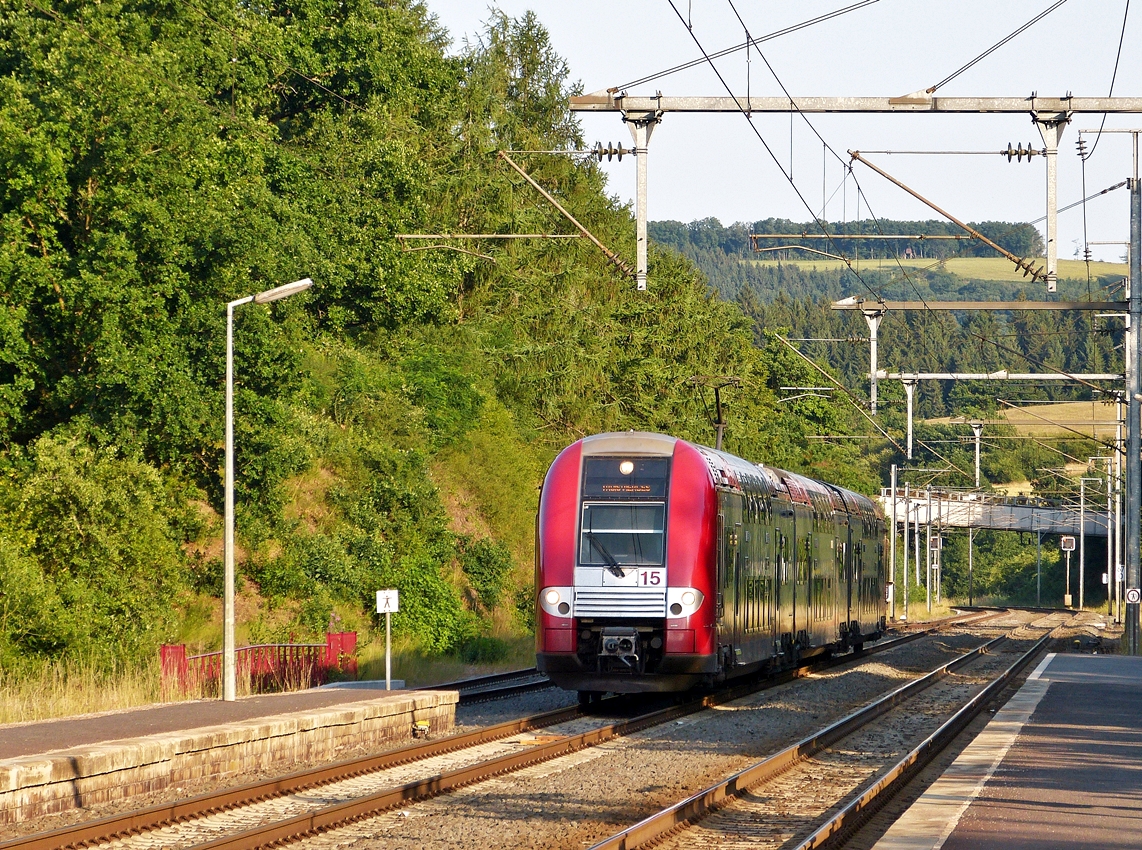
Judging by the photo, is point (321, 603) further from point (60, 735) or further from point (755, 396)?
point (755, 396)

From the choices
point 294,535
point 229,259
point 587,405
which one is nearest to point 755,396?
point 587,405

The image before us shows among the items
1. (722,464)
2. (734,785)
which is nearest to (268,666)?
(722,464)

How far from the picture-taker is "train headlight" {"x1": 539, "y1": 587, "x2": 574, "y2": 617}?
20391mm

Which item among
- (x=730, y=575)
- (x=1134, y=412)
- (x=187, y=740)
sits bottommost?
(x=187, y=740)

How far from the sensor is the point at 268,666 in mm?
27141

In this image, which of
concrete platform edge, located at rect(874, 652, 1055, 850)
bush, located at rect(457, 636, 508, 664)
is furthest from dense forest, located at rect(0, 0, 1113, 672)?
concrete platform edge, located at rect(874, 652, 1055, 850)

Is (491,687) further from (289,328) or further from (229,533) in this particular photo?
(289,328)

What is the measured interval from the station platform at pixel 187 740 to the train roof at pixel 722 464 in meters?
4.20

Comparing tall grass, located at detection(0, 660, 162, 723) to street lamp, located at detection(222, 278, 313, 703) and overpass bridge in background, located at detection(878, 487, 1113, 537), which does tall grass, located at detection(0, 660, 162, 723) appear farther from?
overpass bridge in background, located at detection(878, 487, 1113, 537)

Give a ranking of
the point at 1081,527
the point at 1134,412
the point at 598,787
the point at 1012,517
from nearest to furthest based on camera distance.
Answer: the point at 598,787 < the point at 1134,412 < the point at 1081,527 < the point at 1012,517

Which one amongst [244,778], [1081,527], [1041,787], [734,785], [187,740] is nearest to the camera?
[1041,787]

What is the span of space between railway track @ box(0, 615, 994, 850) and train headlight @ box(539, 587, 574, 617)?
4.61 feet

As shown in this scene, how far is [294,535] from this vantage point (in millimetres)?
34156

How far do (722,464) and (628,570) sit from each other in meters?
2.68
